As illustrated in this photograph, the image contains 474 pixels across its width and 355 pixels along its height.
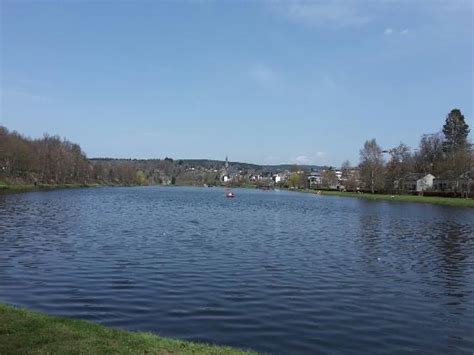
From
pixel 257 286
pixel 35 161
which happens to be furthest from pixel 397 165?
pixel 257 286

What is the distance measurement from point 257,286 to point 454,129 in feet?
483

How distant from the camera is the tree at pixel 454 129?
14962cm

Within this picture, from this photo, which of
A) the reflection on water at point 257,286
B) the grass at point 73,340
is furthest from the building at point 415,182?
the grass at point 73,340

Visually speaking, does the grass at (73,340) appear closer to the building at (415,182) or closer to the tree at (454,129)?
the building at (415,182)

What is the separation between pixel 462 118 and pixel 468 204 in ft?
235

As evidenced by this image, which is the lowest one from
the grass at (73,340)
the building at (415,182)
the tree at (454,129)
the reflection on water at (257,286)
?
the reflection on water at (257,286)

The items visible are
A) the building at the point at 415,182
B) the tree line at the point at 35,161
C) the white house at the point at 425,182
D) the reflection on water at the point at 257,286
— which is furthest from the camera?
the white house at the point at 425,182

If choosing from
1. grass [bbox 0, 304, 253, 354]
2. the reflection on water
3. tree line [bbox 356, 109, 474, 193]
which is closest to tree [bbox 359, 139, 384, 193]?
tree line [bbox 356, 109, 474, 193]

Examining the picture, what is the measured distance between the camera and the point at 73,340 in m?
10.8

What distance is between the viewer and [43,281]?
19.8 metres

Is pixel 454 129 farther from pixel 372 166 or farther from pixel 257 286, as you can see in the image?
pixel 257 286

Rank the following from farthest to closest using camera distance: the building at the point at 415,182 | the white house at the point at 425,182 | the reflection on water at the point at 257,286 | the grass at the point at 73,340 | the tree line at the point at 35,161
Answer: the white house at the point at 425,182
the building at the point at 415,182
the tree line at the point at 35,161
the reflection on water at the point at 257,286
the grass at the point at 73,340

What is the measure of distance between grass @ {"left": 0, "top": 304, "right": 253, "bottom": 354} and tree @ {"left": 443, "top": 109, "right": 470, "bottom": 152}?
494 ft

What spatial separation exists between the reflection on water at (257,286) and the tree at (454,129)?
4822 inches
